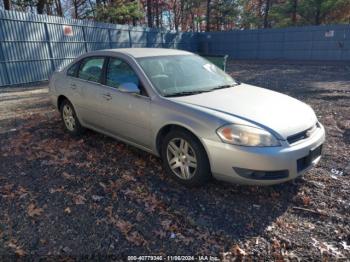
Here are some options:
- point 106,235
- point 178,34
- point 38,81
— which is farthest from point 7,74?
point 178,34

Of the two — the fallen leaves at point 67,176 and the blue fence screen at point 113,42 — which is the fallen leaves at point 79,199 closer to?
the fallen leaves at point 67,176

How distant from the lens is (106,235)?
2656 millimetres

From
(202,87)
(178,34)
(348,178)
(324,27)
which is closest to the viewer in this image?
(348,178)

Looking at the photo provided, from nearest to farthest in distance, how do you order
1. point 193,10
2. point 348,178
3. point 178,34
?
1. point 348,178
2. point 178,34
3. point 193,10

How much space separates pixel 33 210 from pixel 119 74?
2091 millimetres

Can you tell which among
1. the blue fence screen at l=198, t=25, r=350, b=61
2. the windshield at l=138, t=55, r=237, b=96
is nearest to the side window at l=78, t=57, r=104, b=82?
the windshield at l=138, t=55, r=237, b=96

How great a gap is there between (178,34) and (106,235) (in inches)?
935

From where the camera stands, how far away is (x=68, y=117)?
17.2 ft

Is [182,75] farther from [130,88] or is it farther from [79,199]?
[79,199]

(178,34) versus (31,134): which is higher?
(178,34)

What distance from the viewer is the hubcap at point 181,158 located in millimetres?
3266

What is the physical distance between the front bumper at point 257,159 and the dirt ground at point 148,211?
0.33 meters

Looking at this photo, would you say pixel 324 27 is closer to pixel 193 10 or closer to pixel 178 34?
pixel 178 34

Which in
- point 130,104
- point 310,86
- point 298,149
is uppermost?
point 130,104
